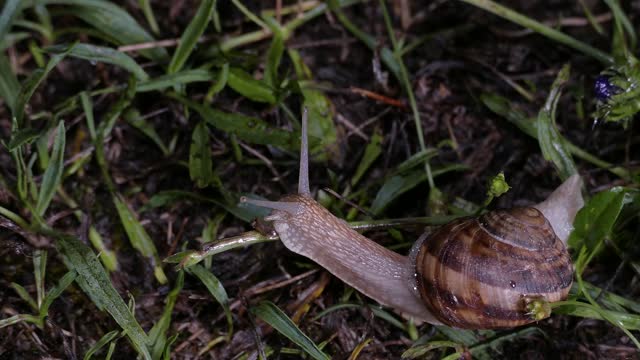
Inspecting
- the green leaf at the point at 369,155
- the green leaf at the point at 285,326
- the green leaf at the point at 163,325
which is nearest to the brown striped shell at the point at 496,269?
the green leaf at the point at 285,326

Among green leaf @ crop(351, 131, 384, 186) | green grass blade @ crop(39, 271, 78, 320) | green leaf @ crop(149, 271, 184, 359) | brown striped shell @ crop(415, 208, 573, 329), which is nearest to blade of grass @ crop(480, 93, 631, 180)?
green leaf @ crop(351, 131, 384, 186)

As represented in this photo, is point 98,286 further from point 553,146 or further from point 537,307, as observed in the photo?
point 553,146

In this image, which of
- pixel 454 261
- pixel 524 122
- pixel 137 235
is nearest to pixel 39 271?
pixel 137 235

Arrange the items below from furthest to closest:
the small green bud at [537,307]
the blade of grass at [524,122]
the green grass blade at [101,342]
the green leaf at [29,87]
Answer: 1. the blade of grass at [524,122]
2. the green leaf at [29,87]
3. the green grass blade at [101,342]
4. the small green bud at [537,307]

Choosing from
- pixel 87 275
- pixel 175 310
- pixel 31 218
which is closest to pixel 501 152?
pixel 175 310

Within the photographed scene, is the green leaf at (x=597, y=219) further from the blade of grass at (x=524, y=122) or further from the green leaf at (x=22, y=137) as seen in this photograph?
the green leaf at (x=22, y=137)

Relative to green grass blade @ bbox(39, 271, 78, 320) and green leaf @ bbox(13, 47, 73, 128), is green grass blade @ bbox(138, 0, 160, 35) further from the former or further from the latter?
green grass blade @ bbox(39, 271, 78, 320)
